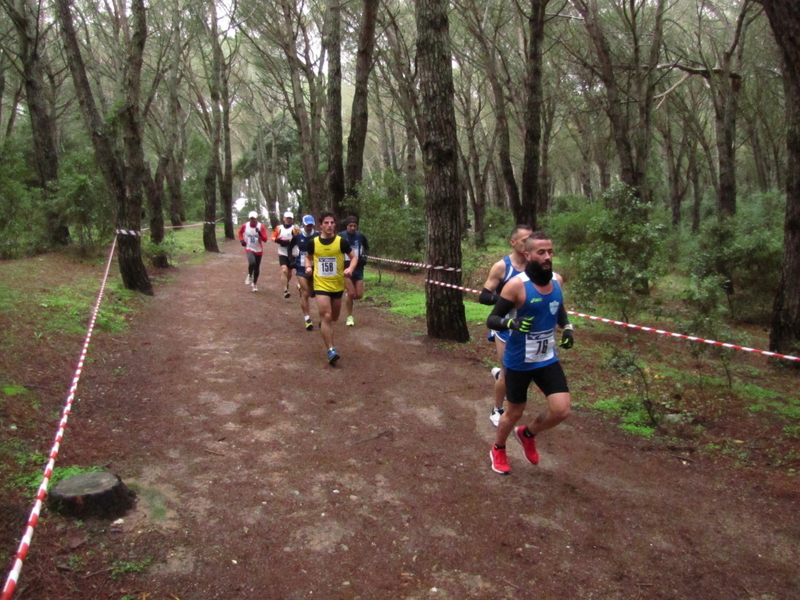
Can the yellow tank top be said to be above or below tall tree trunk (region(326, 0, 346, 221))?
below

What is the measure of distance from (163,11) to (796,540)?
24506 millimetres

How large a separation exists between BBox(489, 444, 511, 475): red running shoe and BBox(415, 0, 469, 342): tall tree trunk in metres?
4.22

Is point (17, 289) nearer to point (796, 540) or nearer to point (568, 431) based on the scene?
point (568, 431)

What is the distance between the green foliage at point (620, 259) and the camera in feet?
31.7

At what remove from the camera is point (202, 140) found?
39.7 metres

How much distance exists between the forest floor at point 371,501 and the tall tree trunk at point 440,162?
5.57ft

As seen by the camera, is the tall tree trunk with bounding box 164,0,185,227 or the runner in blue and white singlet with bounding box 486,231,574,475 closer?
the runner in blue and white singlet with bounding box 486,231,574,475

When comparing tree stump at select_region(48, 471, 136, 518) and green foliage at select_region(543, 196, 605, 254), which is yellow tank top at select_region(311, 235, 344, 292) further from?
green foliage at select_region(543, 196, 605, 254)

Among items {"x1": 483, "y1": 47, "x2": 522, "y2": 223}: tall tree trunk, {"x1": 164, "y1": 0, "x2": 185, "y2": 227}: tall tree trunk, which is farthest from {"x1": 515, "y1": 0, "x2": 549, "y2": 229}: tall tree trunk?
{"x1": 164, "y1": 0, "x2": 185, "y2": 227}: tall tree trunk

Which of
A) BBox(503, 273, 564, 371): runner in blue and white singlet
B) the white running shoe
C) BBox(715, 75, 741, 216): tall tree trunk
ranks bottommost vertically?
the white running shoe

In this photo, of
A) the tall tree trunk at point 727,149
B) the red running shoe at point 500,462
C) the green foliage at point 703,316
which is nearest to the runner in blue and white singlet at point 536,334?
the red running shoe at point 500,462

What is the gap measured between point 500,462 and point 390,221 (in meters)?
11.6

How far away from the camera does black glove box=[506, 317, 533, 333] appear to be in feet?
14.3

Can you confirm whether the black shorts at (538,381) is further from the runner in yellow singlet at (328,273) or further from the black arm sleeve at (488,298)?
the runner in yellow singlet at (328,273)
